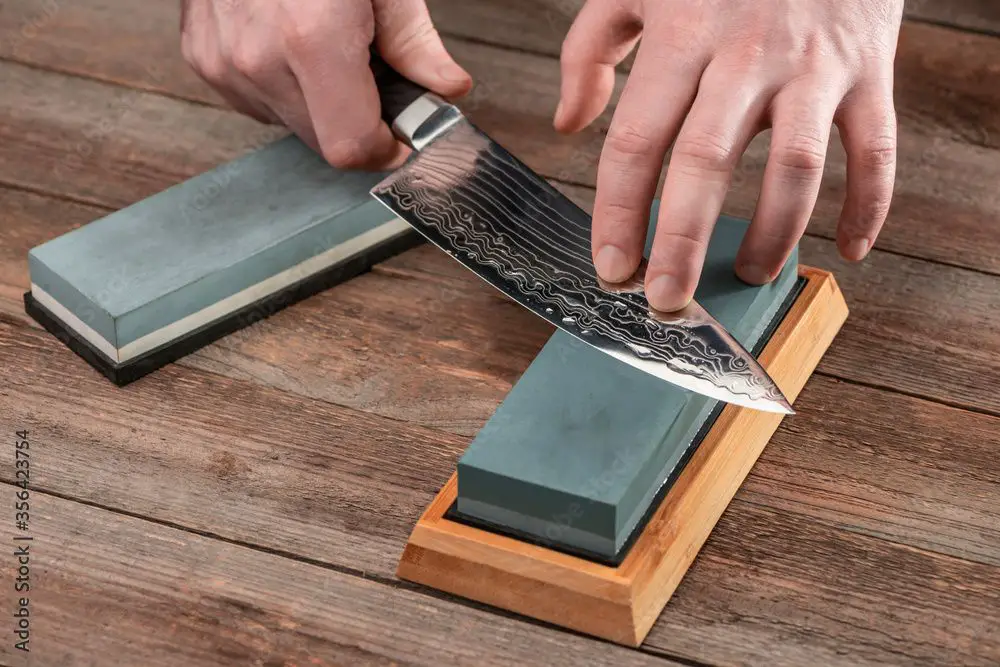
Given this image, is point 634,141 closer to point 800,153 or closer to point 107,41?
point 800,153

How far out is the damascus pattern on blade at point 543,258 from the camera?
785mm

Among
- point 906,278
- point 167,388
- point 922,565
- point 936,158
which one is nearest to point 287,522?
point 167,388

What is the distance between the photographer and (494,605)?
762 millimetres

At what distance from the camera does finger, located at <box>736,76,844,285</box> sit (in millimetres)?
774

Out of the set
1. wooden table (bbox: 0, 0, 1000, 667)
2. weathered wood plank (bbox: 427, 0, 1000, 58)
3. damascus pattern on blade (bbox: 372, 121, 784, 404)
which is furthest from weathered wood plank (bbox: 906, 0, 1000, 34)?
damascus pattern on blade (bbox: 372, 121, 784, 404)

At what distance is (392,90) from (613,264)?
0.29m

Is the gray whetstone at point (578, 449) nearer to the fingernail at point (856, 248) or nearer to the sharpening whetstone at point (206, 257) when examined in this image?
the fingernail at point (856, 248)

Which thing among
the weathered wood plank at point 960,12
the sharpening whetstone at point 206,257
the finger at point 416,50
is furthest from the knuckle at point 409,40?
the weathered wood plank at point 960,12

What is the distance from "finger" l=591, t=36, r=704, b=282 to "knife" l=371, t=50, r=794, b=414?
5 cm

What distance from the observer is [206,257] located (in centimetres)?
95

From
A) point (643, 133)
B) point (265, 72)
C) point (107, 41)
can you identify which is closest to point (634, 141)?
point (643, 133)

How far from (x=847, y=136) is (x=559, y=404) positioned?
26cm

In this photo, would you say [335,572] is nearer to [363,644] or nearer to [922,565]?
[363,644]

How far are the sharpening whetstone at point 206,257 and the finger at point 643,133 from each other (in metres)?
0.28
